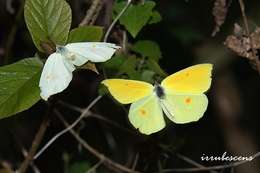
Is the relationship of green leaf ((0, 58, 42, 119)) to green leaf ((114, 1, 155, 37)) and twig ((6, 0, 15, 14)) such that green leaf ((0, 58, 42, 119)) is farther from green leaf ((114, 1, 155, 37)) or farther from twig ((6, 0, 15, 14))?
twig ((6, 0, 15, 14))

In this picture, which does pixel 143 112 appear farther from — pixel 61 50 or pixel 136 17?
pixel 136 17

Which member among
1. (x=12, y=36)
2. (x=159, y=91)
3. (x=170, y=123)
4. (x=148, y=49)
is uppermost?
(x=159, y=91)

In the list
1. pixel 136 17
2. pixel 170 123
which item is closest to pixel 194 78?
pixel 136 17

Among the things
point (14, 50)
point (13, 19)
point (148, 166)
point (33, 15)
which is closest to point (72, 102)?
point (14, 50)

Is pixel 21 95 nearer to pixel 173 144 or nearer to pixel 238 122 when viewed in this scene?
pixel 173 144

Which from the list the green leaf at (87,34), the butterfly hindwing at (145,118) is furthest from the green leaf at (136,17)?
the butterfly hindwing at (145,118)
